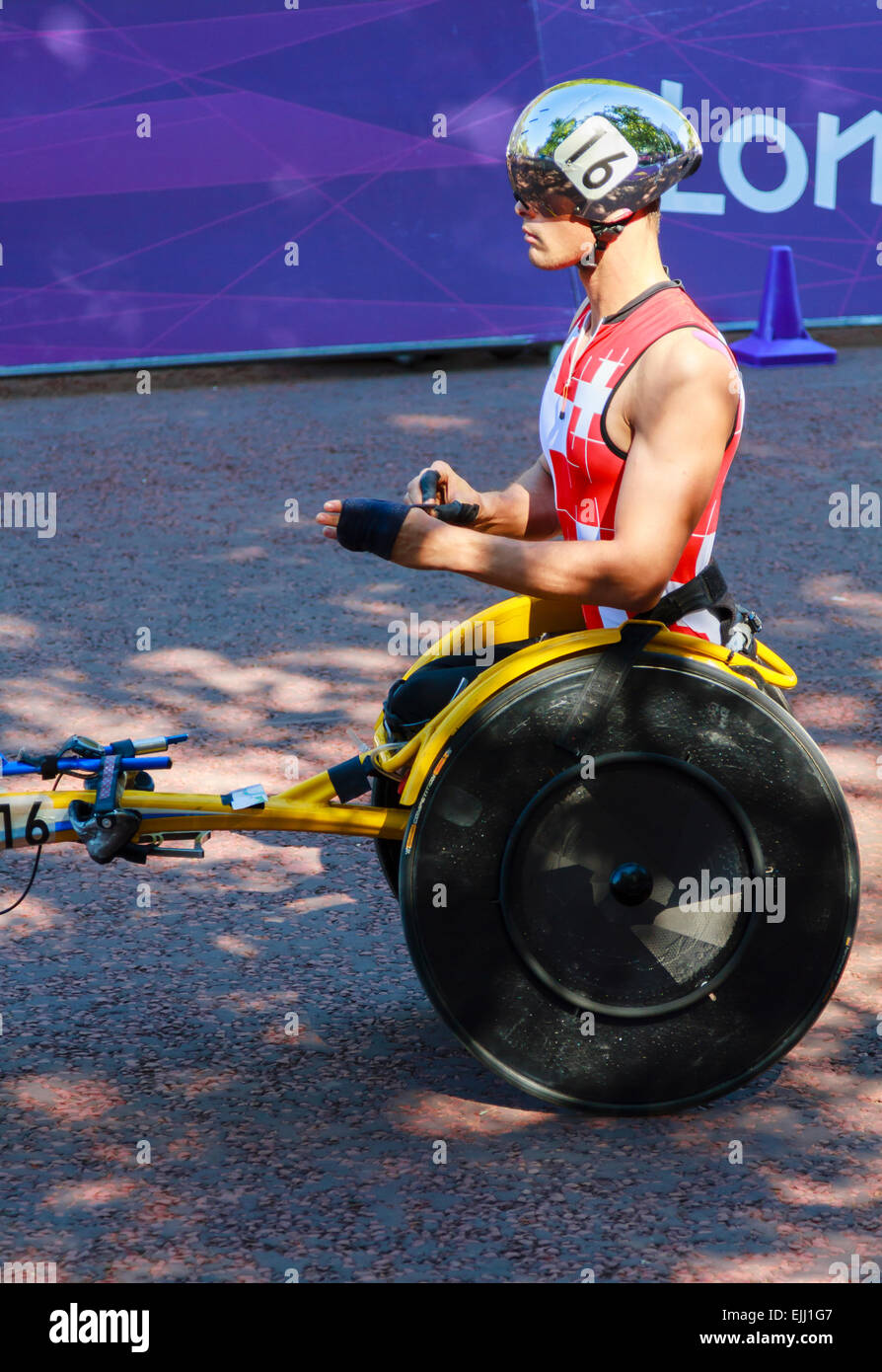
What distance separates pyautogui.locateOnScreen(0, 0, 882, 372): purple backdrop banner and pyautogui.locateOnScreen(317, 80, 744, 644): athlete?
7.10 metres

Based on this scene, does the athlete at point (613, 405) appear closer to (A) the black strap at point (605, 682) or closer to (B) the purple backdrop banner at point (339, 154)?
(A) the black strap at point (605, 682)

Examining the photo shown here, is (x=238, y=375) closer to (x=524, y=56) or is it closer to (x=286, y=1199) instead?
(x=524, y=56)

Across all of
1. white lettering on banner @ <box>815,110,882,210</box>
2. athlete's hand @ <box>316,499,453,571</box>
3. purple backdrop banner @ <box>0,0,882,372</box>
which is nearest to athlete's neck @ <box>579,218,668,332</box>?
athlete's hand @ <box>316,499,453,571</box>

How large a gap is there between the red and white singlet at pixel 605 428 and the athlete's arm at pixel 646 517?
2.4 inches

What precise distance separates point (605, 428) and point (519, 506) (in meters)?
0.52

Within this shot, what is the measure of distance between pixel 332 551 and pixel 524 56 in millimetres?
4529

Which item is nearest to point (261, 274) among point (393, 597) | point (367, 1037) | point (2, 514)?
point (2, 514)

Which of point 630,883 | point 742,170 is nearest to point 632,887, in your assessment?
point 630,883

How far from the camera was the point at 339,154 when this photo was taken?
9.84 metres

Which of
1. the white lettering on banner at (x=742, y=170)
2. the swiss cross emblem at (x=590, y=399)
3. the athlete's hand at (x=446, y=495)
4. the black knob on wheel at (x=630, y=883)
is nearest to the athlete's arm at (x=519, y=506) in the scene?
the athlete's hand at (x=446, y=495)

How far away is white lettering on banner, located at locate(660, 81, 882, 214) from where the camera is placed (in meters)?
10.1

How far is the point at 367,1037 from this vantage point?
3.50m

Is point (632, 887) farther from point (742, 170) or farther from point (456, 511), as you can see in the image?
point (742, 170)

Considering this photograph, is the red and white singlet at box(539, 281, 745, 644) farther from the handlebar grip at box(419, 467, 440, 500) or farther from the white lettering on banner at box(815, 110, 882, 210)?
the white lettering on banner at box(815, 110, 882, 210)
